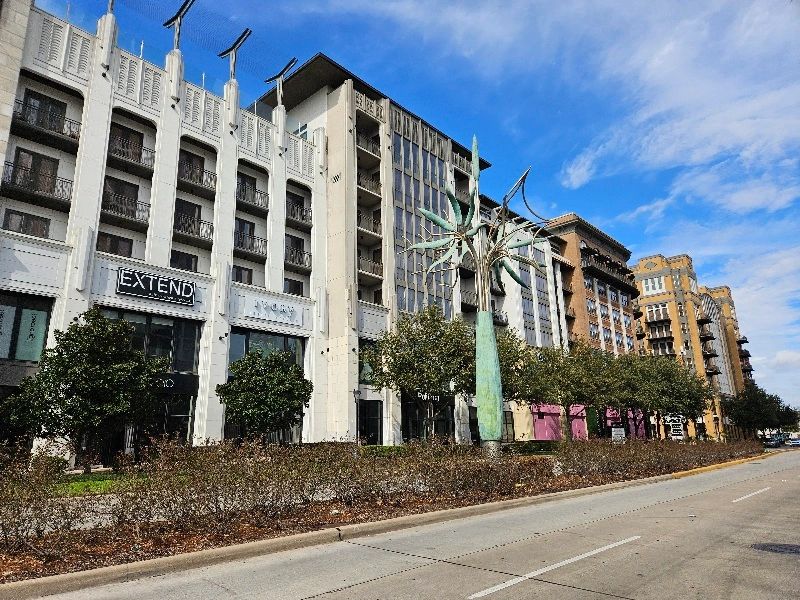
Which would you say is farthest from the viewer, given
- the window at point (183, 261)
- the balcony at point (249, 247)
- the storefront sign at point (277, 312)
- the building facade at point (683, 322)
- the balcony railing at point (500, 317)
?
the building facade at point (683, 322)

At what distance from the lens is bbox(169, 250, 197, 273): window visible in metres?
30.9

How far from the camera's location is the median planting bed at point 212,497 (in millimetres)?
7348

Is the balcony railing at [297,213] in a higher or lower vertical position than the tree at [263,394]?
higher

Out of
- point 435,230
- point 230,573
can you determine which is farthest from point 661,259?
point 230,573

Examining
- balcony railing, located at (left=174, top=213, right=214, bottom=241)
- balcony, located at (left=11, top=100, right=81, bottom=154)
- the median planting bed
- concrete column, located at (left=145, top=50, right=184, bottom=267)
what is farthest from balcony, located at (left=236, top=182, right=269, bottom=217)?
the median planting bed

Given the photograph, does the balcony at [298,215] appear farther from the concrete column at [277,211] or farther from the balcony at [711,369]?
the balcony at [711,369]

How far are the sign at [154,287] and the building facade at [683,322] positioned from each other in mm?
77772

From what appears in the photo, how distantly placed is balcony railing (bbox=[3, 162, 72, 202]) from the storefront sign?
11.6 m

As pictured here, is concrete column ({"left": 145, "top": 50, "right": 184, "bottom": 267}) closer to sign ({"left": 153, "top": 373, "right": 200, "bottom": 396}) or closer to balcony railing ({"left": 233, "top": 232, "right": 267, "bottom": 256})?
balcony railing ({"left": 233, "top": 232, "right": 267, "bottom": 256})

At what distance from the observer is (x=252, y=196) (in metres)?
35.2

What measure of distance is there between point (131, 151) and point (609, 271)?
6811 centimetres

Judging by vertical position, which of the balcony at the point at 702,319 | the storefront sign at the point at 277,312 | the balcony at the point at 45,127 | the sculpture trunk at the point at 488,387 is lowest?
the sculpture trunk at the point at 488,387

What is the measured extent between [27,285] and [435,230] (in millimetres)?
33506

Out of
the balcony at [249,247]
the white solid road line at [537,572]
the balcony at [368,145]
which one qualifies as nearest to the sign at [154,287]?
the balcony at [249,247]
